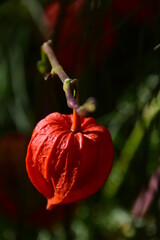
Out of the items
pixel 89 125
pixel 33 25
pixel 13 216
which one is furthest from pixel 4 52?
pixel 89 125

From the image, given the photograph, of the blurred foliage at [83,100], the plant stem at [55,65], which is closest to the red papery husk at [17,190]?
the blurred foliage at [83,100]

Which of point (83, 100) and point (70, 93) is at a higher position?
point (70, 93)

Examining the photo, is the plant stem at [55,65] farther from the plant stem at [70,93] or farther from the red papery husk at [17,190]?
the red papery husk at [17,190]

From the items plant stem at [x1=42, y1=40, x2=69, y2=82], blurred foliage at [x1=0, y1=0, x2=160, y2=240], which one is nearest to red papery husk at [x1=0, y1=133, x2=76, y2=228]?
blurred foliage at [x1=0, y1=0, x2=160, y2=240]

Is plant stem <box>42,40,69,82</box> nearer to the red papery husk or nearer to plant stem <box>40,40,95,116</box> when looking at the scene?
plant stem <box>40,40,95,116</box>

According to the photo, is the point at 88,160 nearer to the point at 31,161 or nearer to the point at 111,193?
the point at 31,161

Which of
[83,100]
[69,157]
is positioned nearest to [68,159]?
[69,157]

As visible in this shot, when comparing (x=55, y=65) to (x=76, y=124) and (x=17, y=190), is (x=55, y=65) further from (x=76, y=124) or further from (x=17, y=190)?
(x=17, y=190)
